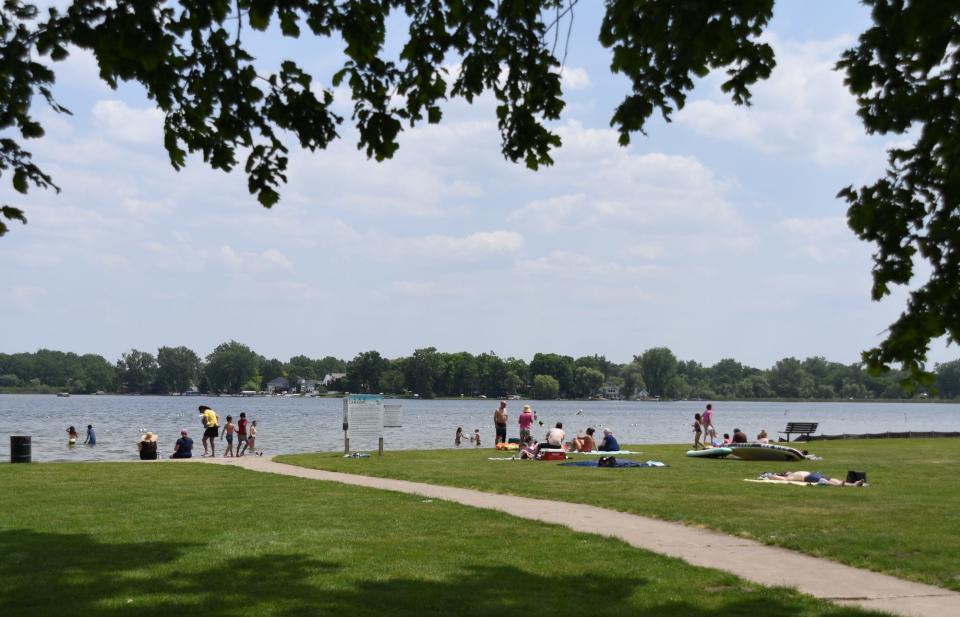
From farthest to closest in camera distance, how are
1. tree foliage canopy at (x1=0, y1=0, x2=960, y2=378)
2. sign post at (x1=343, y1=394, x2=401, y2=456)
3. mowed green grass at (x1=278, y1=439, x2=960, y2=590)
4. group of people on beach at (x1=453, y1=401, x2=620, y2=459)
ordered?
1. group of people on beach at (x1=453, y1=401, x2=620, y2=459)
2. sign post at (x1=343, y1=394, x2=401, y2=456)
3. mowed green grass at (x1=278, y1=439, x2=960, y2=590)
4. tree foliage canopy at (x1=0, y1=0, x2=960, y2=378)

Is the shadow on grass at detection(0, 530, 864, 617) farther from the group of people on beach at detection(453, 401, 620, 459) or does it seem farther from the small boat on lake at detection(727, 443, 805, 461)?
the small boat on lake at detection(727, 443, 805, 461)

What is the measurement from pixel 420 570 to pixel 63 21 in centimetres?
576

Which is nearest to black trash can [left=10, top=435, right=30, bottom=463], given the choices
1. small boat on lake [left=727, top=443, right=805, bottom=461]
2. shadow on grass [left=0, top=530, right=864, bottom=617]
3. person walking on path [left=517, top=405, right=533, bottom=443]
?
person walking on path [left=517, top=405, right=533, bottom=443]

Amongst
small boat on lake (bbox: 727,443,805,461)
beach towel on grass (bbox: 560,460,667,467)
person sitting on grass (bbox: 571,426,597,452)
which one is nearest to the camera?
beach towel on grass (bbox: 560,460,667,467)

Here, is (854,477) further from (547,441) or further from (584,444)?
(584,444)

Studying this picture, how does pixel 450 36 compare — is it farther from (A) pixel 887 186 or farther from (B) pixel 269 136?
(A) pixel 887 186

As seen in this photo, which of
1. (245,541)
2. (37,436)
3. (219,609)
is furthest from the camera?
(37,436)

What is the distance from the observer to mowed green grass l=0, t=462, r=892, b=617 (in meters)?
8.05

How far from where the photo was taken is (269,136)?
8844mm

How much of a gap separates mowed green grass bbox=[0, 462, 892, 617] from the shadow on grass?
0.6 inches

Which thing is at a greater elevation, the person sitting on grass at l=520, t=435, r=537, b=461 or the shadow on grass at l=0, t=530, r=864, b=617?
the person sitting on grass at l=520, t=435, r=537, b=461

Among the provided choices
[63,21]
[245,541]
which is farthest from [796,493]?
[63,21]

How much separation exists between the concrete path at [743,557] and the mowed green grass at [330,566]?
0.45m

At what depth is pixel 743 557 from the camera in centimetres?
1072
